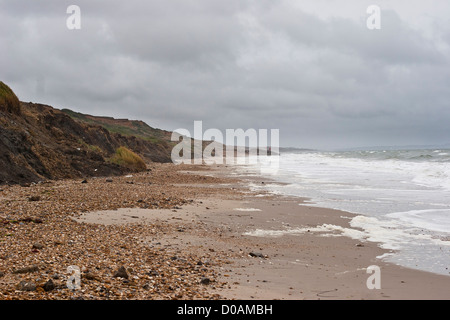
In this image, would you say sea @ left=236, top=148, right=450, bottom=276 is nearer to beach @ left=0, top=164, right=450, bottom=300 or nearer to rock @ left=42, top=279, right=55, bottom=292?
beach @ left=0, top=164, right=450, bottom=300

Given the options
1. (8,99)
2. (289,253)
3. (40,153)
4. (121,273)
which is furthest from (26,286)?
(8,99)

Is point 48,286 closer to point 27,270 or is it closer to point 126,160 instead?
point 27,270

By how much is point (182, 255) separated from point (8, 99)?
58.5ft

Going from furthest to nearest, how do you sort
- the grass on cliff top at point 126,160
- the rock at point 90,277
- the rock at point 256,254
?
the grass on cliff top at point 126,160 → the rock at point 256,254 → the rock at point 90,277

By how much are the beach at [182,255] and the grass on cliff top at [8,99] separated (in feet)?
33.3

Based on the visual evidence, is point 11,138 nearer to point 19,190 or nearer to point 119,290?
point 19,190

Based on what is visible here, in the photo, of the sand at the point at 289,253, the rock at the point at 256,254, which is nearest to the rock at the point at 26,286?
the sand at the point at 289,253

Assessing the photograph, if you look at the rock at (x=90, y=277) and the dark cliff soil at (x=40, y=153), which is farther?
the dark cliff soil at (x=40, y=153)

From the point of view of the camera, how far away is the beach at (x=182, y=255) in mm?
5023

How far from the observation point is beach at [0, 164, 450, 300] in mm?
5023

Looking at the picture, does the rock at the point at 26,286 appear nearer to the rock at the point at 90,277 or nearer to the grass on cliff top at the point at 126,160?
the rock at the point at 90,277
